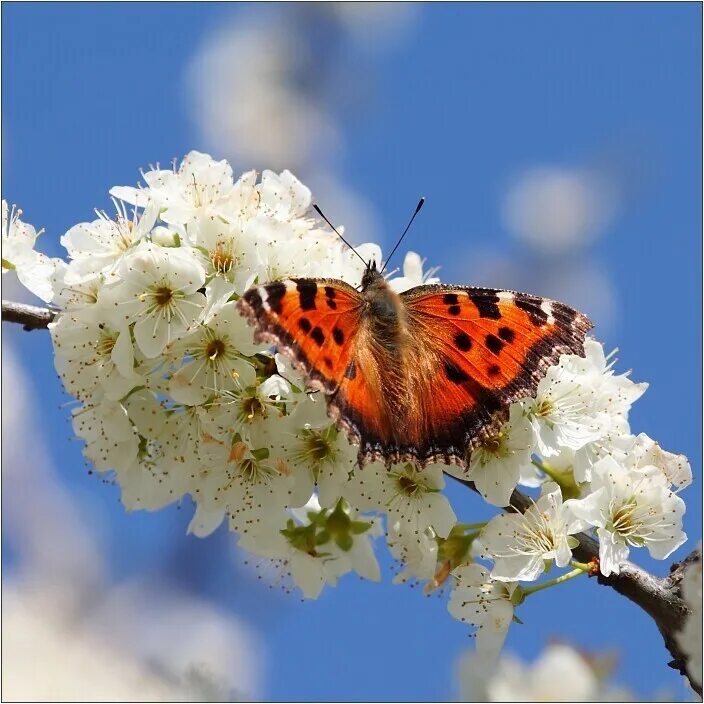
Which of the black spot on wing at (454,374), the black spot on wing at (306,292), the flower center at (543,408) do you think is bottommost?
the black spot on wing at (306,292)

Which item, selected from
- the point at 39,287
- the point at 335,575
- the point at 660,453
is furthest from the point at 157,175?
the point at 660,453

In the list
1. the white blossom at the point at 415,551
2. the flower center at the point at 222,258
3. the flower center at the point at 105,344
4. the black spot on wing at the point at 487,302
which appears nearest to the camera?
the flower center at the point at 222,258

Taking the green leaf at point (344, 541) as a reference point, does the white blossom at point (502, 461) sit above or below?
above

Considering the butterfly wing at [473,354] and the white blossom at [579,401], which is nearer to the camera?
the butterfly wing at [473,354]

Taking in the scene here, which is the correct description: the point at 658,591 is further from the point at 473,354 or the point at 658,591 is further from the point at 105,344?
the point at 105,344

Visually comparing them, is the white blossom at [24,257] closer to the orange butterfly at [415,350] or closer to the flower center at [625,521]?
the orange butterfly at [415,350]

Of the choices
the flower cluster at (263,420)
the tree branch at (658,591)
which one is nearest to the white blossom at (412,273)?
the flower cluster at (263,420)

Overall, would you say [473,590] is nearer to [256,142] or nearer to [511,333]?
[511,333]

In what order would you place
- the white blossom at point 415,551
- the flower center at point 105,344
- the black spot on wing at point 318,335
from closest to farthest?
1. the black spot on wing at point 318,335
2. the flower center at point 105,344
3. the white blossom at point 415,551
